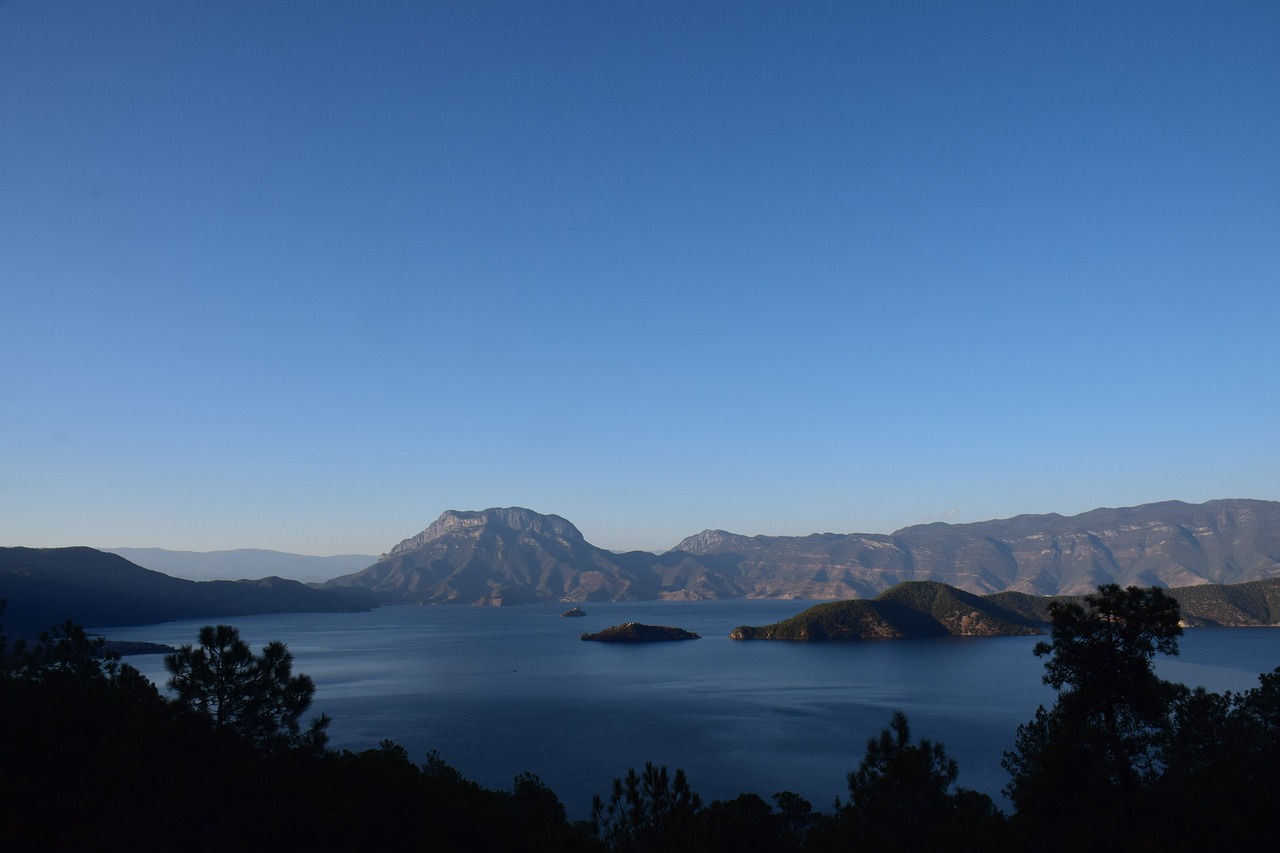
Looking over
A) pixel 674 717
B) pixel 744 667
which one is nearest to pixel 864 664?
pixel 744 667

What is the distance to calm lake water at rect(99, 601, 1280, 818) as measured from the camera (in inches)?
2992

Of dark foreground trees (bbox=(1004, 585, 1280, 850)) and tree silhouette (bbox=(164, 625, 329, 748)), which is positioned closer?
dark foreground trees (bbox=(1004, 585, 1280, 850))

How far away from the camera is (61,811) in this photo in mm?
21516

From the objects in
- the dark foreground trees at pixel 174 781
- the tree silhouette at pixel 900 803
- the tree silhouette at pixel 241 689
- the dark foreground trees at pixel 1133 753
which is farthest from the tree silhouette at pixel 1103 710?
the tree silhouette at pixel 241 689

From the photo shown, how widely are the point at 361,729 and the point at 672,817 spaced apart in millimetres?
89727

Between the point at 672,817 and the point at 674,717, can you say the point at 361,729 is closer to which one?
the point at 674,717

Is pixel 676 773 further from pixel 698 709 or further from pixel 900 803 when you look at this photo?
pixel 698 709

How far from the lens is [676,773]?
1009 inches

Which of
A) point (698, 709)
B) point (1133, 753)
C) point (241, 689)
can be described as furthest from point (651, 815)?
point (698, 709)

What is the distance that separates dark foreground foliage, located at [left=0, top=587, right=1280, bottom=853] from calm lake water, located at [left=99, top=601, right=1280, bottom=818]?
128ft

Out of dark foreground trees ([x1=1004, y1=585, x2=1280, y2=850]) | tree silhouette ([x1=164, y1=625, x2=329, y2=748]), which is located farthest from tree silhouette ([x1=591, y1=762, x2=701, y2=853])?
tree silhouette ([x1=164, y1=625, x2=329, y2=748])

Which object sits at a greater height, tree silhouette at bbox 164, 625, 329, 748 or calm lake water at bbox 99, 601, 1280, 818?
tree silhouette at bbox 164, 625, 329, 748

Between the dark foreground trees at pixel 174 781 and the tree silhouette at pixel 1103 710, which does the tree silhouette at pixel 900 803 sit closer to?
the tree silhouette at pixel 1103 710

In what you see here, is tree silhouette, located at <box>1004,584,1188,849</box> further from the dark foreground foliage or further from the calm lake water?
the calm lake water
